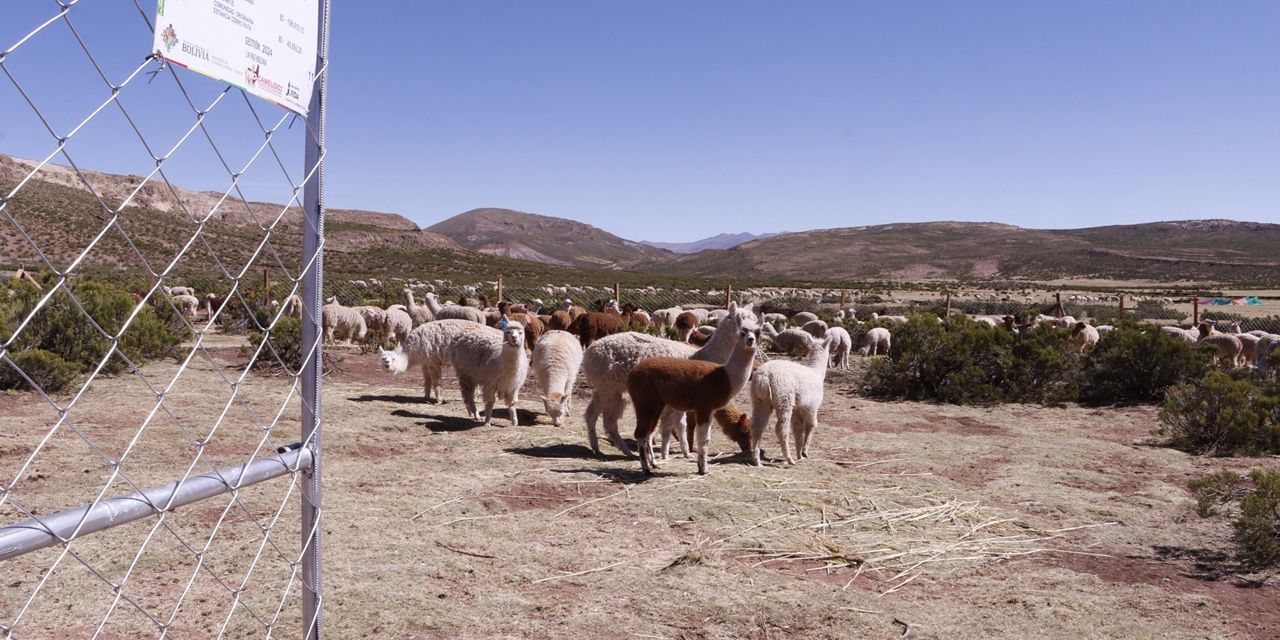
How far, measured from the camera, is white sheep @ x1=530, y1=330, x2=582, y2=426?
1021cm

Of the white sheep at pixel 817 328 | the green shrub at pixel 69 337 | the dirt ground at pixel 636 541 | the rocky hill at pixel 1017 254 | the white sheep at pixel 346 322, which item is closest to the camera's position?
the dirt ground at pixel 636 541

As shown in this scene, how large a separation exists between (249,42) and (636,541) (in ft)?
15.9

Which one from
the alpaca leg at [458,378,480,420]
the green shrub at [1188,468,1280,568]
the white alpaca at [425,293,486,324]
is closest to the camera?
the green shrub at [1188,468,1280,568]

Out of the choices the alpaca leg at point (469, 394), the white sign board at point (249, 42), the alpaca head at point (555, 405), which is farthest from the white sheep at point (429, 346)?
the white sign board at point (249, 42)

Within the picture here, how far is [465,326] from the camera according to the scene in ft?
37.6

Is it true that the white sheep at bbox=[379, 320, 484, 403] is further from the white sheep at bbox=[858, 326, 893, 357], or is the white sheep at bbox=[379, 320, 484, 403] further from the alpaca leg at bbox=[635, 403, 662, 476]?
the white sheep at bbox=[858, 326, 893, 357]

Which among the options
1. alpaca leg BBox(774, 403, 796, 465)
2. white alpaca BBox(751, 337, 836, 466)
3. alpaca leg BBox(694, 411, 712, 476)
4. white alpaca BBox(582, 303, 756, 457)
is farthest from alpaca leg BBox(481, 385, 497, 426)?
alpaca leg BBox(774, 403, 796, 465)

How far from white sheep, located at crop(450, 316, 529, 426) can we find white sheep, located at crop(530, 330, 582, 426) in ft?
0.77

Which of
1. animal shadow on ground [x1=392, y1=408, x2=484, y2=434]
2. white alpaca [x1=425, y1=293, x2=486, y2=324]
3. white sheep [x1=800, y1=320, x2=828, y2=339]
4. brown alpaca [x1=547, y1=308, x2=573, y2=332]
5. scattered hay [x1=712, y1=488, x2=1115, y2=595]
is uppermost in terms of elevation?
white alpaca [x1=425, y1=293, x2=486, y2=324]

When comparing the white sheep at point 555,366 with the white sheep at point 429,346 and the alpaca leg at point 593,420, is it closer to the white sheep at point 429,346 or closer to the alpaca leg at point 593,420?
the alpaca leg at point 593,420

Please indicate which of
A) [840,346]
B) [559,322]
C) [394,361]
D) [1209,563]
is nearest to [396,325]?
[559,322]

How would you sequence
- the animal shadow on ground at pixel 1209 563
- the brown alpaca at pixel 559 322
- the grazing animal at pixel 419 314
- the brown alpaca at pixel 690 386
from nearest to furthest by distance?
the animal shadow on ground at pixel 1209 563 < the brown alpaca at pixel 690 386 < the brown alpaca at pixel 559 322 < the grazing animal at pixel 419 314

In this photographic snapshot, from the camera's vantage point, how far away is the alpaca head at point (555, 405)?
10.1 metres

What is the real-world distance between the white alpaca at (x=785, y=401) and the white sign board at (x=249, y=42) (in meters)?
6.94
